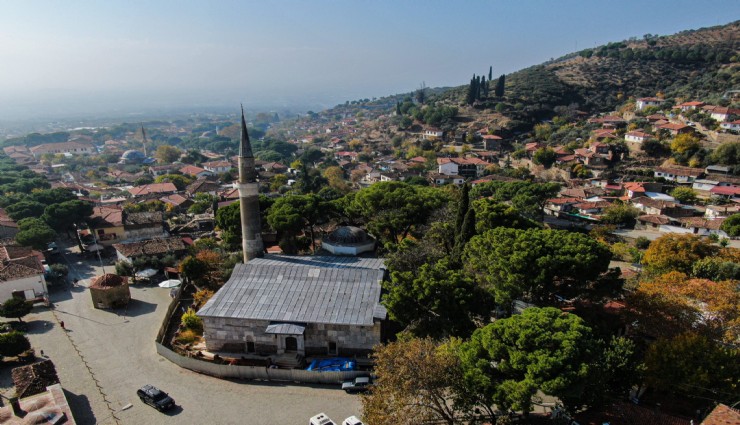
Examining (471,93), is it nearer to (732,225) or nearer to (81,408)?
(732,225)

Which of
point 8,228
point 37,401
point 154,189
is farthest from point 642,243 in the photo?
point 154,189

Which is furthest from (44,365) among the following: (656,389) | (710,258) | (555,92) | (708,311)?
(555,92)

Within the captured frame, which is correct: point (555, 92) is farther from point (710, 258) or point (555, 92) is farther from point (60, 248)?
point (60, 248)

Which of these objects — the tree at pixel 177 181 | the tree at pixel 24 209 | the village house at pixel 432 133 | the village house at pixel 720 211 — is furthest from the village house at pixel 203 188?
the village house at pixel 720 211

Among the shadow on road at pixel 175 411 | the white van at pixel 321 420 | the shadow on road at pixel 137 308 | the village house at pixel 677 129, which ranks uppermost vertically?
the village house at pixel 677 129

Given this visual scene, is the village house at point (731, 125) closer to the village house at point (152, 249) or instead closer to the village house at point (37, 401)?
the village house at point (152, 249)

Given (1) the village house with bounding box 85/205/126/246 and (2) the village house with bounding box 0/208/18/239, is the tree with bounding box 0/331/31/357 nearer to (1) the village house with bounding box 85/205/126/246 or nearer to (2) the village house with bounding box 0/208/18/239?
(1) the village house with bounding box 85/205/126/246

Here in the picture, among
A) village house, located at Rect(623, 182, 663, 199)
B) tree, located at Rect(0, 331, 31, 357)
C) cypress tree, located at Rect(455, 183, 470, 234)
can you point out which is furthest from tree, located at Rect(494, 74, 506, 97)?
tree, located at Rect(0, 331, 31, 357)
